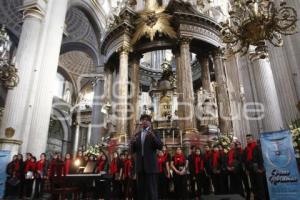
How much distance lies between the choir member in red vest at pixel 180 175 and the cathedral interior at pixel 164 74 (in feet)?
9.31

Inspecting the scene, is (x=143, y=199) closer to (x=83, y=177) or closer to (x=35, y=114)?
(x=83, y=177)

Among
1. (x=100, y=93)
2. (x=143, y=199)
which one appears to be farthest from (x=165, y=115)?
(x=143, y=199)

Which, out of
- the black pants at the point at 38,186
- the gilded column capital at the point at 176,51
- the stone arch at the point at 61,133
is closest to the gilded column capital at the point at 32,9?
the gilded column capital at the point at 176,51

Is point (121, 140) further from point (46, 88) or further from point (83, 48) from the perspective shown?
point (83, 48)

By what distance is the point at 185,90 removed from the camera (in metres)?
10.6

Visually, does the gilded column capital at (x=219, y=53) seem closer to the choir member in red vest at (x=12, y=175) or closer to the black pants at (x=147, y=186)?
the choir member in red vest at (x=12, y=175)

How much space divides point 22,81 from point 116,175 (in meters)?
5.61

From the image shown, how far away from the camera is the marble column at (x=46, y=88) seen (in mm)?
9211

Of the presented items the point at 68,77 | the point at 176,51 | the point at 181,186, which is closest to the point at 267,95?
the point at 181,186

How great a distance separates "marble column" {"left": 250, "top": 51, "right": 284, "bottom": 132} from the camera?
7453 mm

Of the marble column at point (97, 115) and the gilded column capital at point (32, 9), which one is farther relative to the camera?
the marble column at point (97, 115)

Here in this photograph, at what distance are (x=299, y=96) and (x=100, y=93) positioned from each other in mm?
13089

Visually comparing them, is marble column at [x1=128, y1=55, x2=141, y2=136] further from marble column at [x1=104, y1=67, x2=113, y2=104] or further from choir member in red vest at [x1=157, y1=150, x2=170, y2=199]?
choir member in red vest at [x1=157, y1=150, x2=170, y2=199]

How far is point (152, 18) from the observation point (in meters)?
12.0
